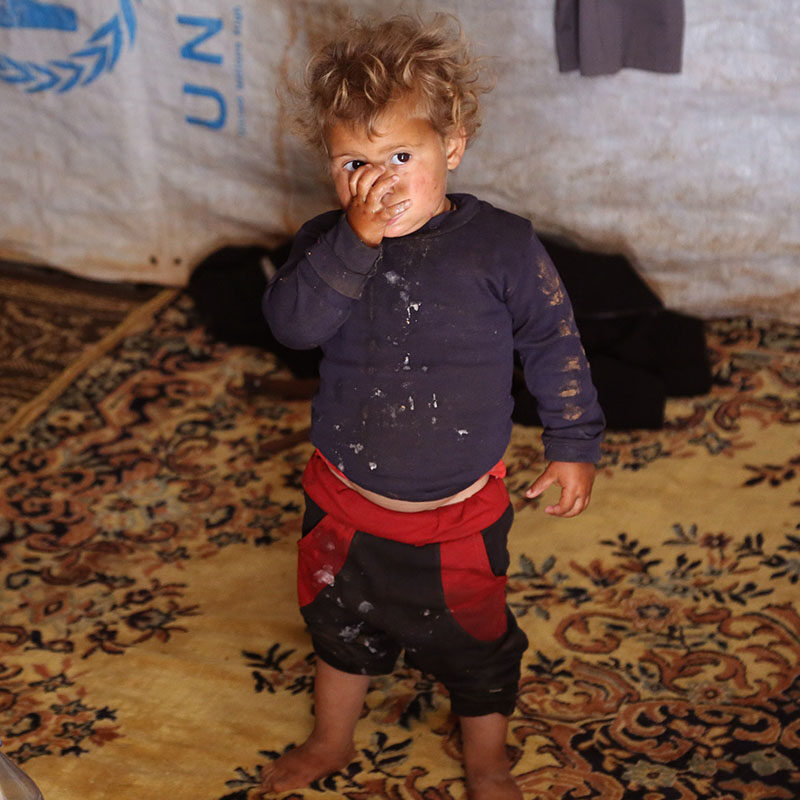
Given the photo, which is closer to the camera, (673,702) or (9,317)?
(673,702)

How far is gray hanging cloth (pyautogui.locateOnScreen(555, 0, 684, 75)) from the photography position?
247 cm

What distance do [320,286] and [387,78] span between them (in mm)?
271

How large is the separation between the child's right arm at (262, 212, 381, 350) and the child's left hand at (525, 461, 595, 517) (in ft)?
1.18

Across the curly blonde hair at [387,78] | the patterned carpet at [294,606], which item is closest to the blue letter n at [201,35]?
the patterned carpet at [294,606]

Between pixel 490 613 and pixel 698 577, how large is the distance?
692 mm

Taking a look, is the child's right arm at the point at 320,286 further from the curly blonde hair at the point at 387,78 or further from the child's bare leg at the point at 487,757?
the child's bare leg at the point at 487,757

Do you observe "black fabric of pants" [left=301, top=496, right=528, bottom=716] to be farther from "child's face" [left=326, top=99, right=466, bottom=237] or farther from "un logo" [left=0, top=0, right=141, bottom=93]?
"un logo" [left=0, top=0, right=141, bottom=93]

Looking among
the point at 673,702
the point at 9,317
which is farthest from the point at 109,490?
the point at 673,702

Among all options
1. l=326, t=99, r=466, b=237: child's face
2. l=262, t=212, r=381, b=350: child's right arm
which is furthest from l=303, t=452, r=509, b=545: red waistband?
l=326, t=99, r=466, b=237: child's face

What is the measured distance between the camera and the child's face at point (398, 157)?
1.31 m

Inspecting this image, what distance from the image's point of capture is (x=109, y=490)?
2.36m

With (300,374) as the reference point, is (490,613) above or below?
above

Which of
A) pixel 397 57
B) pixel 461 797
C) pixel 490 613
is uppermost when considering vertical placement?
pixel 397 57

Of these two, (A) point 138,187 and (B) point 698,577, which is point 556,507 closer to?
(B) point 698,577
